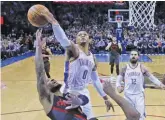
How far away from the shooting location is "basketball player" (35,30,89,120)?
324cm

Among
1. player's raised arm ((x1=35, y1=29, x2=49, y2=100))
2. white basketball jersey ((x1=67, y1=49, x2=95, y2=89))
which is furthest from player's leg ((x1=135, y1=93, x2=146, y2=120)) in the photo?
player's raised arm ((x1=35, y1=29, x2=49, y2=100))

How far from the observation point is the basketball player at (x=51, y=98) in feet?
10.6

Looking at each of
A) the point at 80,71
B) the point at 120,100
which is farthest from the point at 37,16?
the point at 120,100

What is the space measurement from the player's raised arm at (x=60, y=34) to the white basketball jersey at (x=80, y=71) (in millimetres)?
231

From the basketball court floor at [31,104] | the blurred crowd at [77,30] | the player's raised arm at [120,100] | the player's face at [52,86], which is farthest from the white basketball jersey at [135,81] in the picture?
the blurred crowd at [77,30]

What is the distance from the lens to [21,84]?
12414 mm

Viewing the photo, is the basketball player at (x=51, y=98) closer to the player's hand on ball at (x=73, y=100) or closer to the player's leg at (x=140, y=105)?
the player's hand on ball at (x=73, y=100)

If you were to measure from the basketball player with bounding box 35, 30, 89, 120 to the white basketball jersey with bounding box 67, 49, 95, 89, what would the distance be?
3.42 ft

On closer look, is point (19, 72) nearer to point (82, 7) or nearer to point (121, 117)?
point (121, 117)

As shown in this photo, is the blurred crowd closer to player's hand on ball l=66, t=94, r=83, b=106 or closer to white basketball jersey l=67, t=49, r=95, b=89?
white basketball jersey l=67, t=49, r=95, b=89

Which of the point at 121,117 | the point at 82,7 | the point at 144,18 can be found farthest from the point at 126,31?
the point at 121,117

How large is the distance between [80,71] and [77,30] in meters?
23.9

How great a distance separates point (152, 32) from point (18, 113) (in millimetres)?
18726

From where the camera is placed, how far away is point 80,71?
4523 mm
